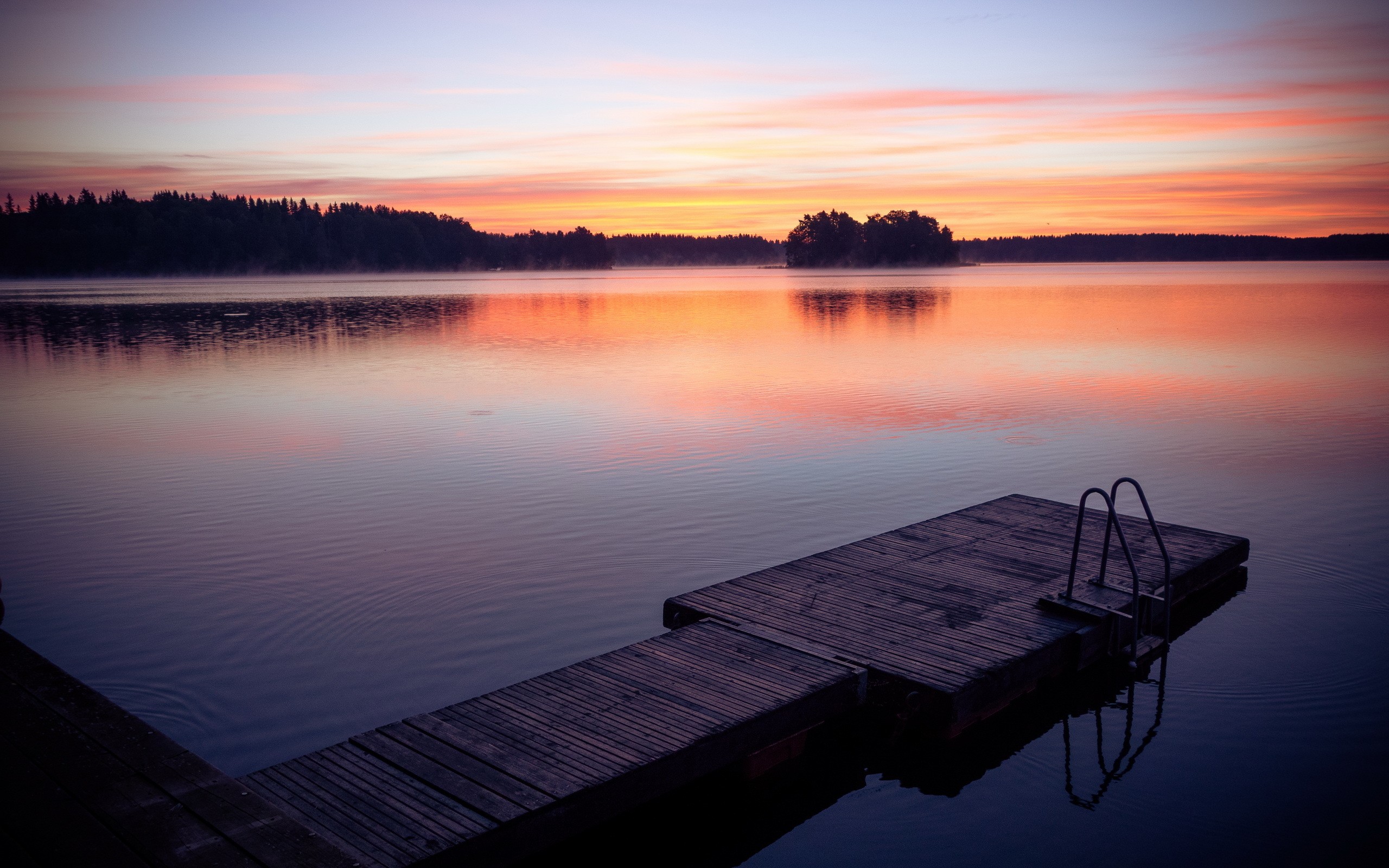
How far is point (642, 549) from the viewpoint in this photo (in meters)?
11.4

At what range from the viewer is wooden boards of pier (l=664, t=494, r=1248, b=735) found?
23.7 feet

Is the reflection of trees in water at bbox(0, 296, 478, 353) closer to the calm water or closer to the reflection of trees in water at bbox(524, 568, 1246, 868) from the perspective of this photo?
the calm water

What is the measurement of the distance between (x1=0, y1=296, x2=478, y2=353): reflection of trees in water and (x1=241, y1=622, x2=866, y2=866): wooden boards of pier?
33244mm

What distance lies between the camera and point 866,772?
6.99 metres

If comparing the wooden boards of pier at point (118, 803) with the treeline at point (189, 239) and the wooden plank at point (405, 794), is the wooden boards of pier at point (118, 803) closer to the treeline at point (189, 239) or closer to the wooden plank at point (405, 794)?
the wooden plank at point (405, 794)

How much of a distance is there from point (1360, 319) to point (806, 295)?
42.3 metres

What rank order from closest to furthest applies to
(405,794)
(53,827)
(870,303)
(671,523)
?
(53,827) → (405,794) → (671,523) → (870,303)

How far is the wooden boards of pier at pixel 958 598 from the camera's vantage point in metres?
7.22

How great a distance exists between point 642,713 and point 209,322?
165 ft

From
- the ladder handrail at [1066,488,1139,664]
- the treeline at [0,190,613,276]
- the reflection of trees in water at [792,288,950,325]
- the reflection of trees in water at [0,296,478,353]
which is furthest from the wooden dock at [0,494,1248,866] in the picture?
the treeline at [0,190,613,276]

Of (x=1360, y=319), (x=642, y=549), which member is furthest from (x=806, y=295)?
(x=642, y=549)

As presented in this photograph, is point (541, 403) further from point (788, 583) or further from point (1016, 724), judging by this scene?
point (1016, 724)

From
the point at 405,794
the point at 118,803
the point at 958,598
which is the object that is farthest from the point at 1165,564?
the point at 118,803

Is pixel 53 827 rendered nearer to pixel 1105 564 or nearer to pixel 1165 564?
pixel 1105 564
